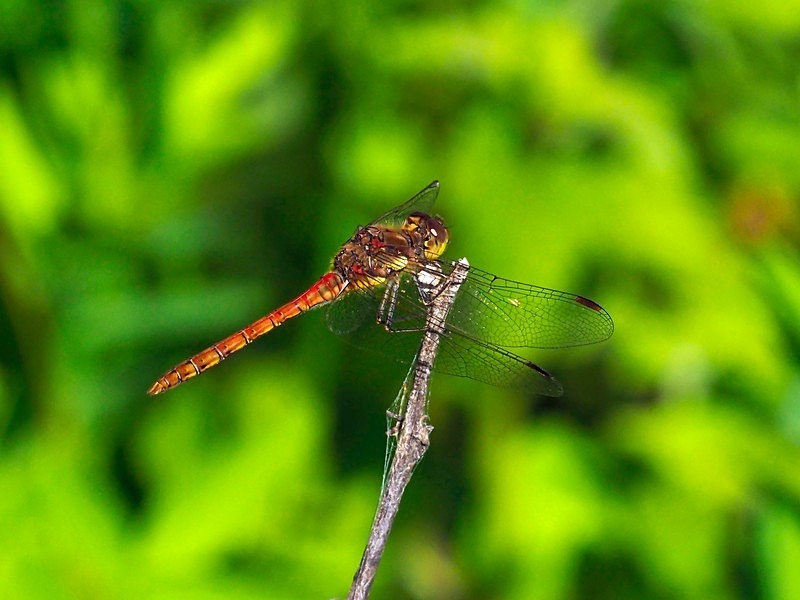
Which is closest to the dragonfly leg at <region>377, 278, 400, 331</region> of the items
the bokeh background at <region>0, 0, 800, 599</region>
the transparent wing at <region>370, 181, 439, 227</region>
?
the transparent wing at <region>370, 181, 439, 227</region>

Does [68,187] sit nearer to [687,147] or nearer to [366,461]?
[366,461]

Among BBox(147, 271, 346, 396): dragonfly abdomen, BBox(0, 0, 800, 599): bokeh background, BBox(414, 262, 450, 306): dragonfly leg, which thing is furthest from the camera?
BBox(0, 0, 800, 599): bokeh background

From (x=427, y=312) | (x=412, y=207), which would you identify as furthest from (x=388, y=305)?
(x=412, y=207)

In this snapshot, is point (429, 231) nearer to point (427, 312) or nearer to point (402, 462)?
point (427, 312)

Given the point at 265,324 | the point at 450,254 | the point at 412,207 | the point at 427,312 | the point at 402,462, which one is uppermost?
the point at 402,462

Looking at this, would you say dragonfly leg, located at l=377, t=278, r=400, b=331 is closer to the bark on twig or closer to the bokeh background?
the bokeh background

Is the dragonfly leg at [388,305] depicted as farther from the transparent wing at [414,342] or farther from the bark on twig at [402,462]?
the bark on twig at [402,462]
